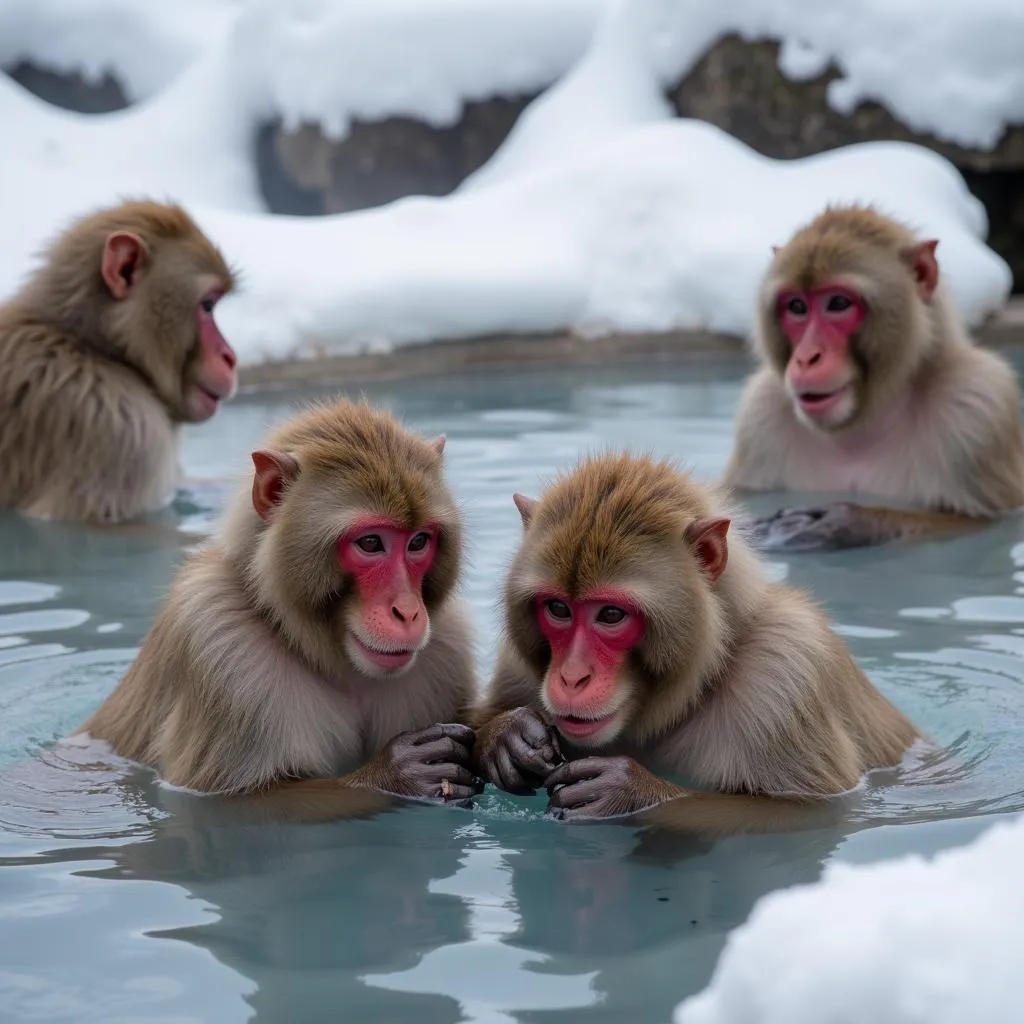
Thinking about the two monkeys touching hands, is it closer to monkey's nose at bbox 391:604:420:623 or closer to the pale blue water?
monkey's nose at bbox 391:604:420:623

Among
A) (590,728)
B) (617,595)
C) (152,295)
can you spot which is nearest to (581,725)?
(590,728)

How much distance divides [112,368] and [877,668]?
310cm

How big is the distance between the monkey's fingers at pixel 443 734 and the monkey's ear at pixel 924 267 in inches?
120

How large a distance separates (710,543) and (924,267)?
9.72 feet

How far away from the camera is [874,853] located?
3322 millimetres

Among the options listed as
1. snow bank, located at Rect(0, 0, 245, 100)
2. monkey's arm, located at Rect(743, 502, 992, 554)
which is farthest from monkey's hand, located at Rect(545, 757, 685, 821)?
snow bank, located at Rect(0, 0, 245, 100)

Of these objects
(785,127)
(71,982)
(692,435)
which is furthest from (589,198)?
(71,982)

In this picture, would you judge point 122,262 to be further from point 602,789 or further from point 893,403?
point 602,789

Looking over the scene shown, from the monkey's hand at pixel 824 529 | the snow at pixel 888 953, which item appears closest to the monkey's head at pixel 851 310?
the monkey's hand at pixel 824 529

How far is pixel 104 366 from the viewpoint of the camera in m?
6.39

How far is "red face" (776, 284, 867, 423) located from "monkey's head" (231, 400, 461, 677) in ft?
8.56

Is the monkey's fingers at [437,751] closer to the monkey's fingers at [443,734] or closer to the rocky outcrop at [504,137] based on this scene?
the monkey's fingers at [443,734]

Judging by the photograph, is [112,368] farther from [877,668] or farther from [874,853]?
[874,853]

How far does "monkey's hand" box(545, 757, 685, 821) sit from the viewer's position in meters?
3.41
